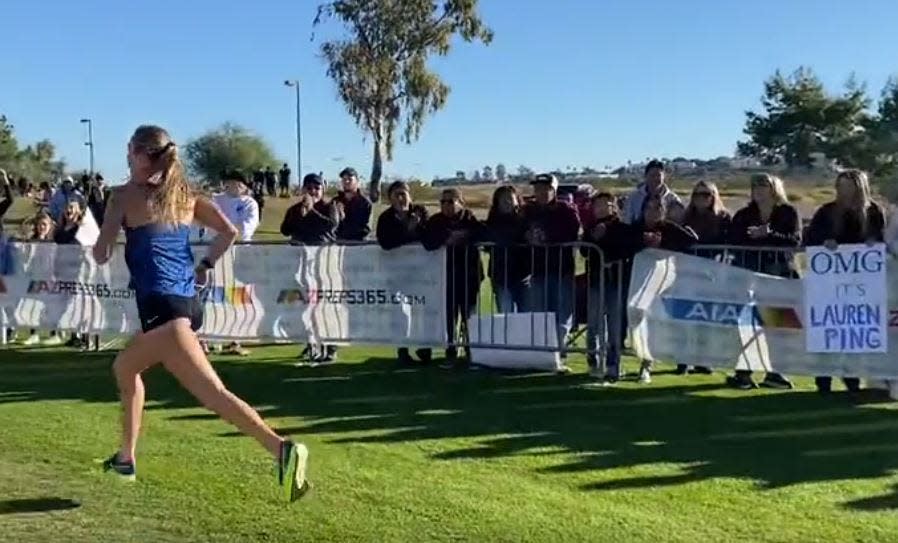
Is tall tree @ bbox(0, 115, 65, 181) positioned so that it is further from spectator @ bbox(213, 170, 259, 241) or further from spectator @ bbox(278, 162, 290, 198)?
spectator @ bbox(213, 170, 259, 241)

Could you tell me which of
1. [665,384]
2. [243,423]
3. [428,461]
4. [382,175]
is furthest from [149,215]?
[382,175]

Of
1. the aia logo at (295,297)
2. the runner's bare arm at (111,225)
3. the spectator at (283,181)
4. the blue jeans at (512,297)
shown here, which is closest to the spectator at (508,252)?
the blue jeans at (512,297)

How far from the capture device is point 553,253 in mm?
10961

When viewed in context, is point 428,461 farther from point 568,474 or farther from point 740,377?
point 740,377

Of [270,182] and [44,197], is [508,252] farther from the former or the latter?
[270,182]

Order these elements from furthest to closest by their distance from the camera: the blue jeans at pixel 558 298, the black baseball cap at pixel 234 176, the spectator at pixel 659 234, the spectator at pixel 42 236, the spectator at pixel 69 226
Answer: the spectator at pixel 42 236
the spectator at pixel 69 226
the black baseball cap at pixel 234 176
the blue jeans at pixel 558 298
the spectator at pixel 659 234

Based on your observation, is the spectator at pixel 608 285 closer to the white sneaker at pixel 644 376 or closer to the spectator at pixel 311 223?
the white sneaker at pixel 644 376

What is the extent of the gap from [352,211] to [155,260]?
672cm

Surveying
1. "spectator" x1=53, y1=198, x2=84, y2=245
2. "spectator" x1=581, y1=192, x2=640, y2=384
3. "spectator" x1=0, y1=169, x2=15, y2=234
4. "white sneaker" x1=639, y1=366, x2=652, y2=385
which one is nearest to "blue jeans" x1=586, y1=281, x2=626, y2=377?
"spectator" x1=581, y1=192, x2=640, y2=384

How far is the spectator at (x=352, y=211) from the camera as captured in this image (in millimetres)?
12969

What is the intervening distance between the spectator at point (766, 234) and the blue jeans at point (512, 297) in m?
1.99

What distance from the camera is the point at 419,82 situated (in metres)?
55.9

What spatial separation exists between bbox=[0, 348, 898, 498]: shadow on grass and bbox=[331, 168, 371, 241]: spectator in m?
1.77

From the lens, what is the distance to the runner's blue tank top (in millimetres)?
6352
